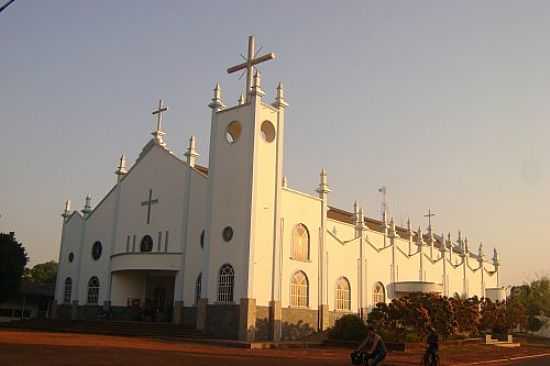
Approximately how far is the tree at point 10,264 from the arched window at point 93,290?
6.83 meters

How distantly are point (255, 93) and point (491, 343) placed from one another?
838 inches

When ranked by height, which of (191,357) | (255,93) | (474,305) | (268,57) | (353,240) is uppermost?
(268,57)

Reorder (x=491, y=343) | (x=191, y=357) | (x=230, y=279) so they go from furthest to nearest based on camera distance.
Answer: (x=491, y=343) < (x=230, y=279) < (x=191, y=357)

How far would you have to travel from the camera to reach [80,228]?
145 ft

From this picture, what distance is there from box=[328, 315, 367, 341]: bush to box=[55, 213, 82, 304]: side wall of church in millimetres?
20809

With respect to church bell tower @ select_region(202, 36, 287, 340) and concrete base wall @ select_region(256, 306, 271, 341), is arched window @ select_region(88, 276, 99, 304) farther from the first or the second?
concrete base wall @ select_region(256, 306, 271, 341)

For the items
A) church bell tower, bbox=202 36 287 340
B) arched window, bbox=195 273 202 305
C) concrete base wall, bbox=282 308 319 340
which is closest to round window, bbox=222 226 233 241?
church bell tower, bbox=202 36 287 340

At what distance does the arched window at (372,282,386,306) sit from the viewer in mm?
40969

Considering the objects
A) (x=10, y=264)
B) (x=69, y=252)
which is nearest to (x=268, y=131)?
(x=69, y=252)

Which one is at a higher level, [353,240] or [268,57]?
[268,57]

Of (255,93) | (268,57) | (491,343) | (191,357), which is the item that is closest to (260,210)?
(255,93)

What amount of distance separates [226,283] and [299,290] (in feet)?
15.7

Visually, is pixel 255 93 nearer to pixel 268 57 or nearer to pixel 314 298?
pixel 268 57

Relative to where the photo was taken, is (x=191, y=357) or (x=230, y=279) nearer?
(x=191, y=357)
